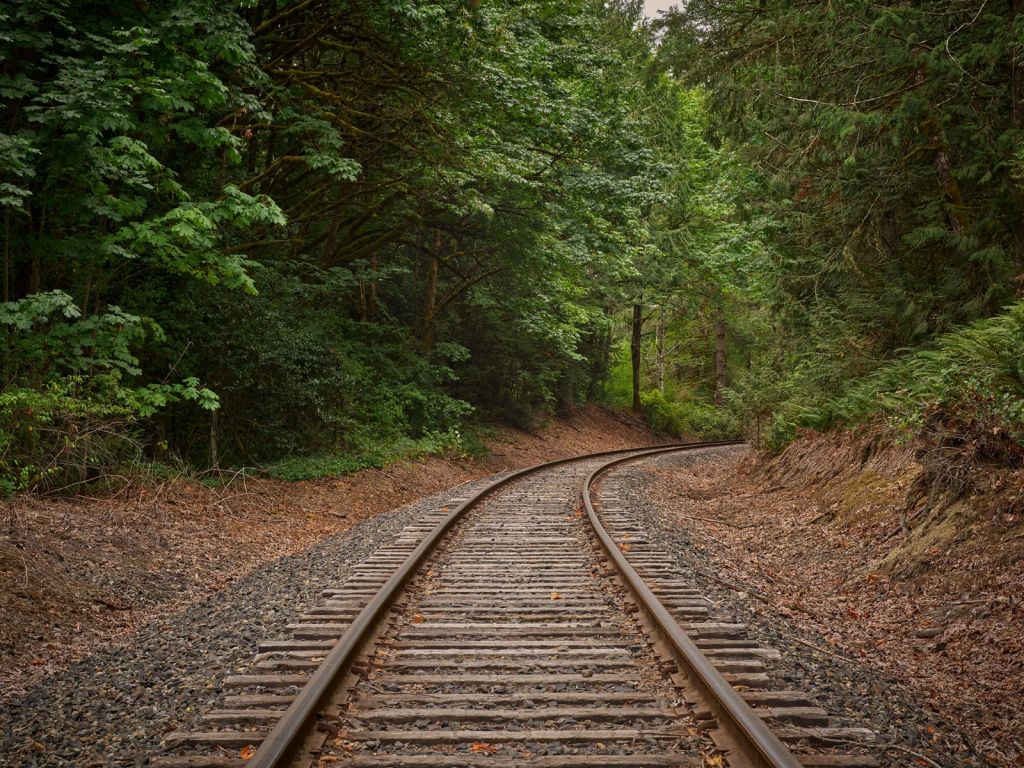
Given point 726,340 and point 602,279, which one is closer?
point 602,279

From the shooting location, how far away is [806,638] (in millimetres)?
5320

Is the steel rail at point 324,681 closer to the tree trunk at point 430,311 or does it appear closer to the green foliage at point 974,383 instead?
the green foliage at point 974,383

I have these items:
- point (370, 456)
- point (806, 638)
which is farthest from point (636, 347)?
point (806, 638)

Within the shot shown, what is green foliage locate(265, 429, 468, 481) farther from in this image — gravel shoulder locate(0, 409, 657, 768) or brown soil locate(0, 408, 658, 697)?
gravel shoulder locate(0, 409, 657, 768)

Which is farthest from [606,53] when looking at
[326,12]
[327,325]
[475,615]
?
[475,615]

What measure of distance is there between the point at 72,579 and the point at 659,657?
5.09 metres

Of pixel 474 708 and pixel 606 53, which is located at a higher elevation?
pixel 606 53

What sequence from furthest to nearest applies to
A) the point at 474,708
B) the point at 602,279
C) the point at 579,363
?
the point at 579,363 → the point at 602,279 → the point at 474,708

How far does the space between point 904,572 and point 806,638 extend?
6.01 feet

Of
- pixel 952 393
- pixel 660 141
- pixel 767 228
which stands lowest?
pixel 952 393

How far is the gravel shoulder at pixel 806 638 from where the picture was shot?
3.72m

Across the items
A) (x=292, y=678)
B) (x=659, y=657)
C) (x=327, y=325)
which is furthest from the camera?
(x=327, y=325)

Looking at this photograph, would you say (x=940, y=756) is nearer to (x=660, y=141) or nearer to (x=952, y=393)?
(x=952, y=393)

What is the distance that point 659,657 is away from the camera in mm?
4645
